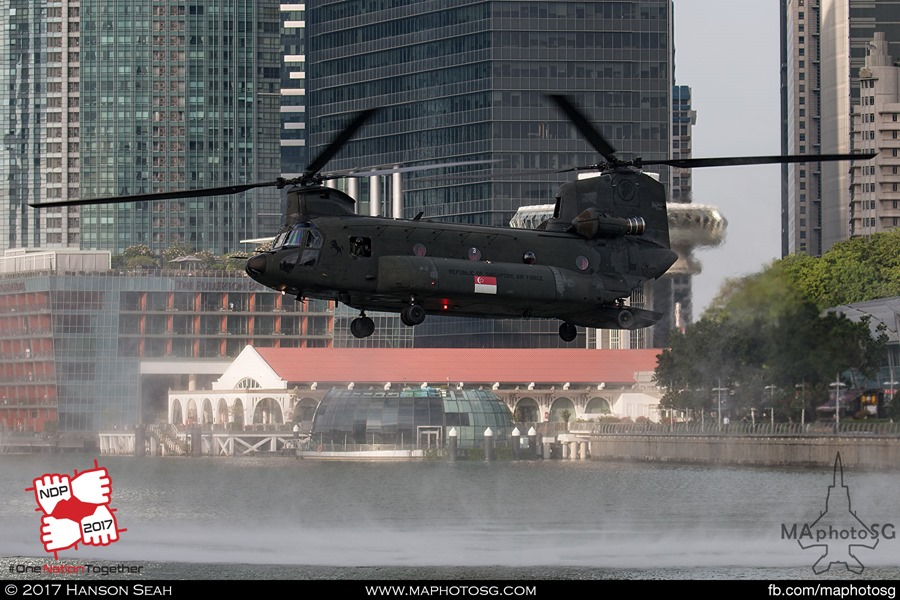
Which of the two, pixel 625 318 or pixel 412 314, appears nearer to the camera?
pixel 412 314

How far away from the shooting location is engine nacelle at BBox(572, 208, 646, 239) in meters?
64.3

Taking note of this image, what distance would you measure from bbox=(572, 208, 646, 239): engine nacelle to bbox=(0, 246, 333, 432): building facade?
101m

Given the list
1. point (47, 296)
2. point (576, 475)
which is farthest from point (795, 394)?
point (47, 296)

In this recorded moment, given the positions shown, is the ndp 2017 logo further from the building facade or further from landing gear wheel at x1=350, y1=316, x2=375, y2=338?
the building facade

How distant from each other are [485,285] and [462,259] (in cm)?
125

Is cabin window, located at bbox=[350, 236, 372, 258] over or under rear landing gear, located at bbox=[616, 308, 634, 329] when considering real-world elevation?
over

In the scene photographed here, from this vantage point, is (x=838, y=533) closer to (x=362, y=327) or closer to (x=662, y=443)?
(x=662, y=443)

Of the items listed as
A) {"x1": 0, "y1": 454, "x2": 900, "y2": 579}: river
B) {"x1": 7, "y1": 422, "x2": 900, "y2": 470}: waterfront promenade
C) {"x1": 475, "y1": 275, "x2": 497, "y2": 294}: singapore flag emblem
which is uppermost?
{"x1": 475, "y1": 275, "x2": 497, "y2": 294}: singapore flag emblem

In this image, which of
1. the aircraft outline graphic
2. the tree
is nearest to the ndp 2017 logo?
the tree

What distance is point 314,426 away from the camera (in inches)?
7549

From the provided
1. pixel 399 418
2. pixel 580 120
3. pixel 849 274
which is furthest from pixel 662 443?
pixel 580 120

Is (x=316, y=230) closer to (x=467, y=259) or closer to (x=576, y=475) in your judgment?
(x=467, y=259)

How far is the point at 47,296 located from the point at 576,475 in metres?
53.8

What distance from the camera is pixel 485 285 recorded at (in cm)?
6044
